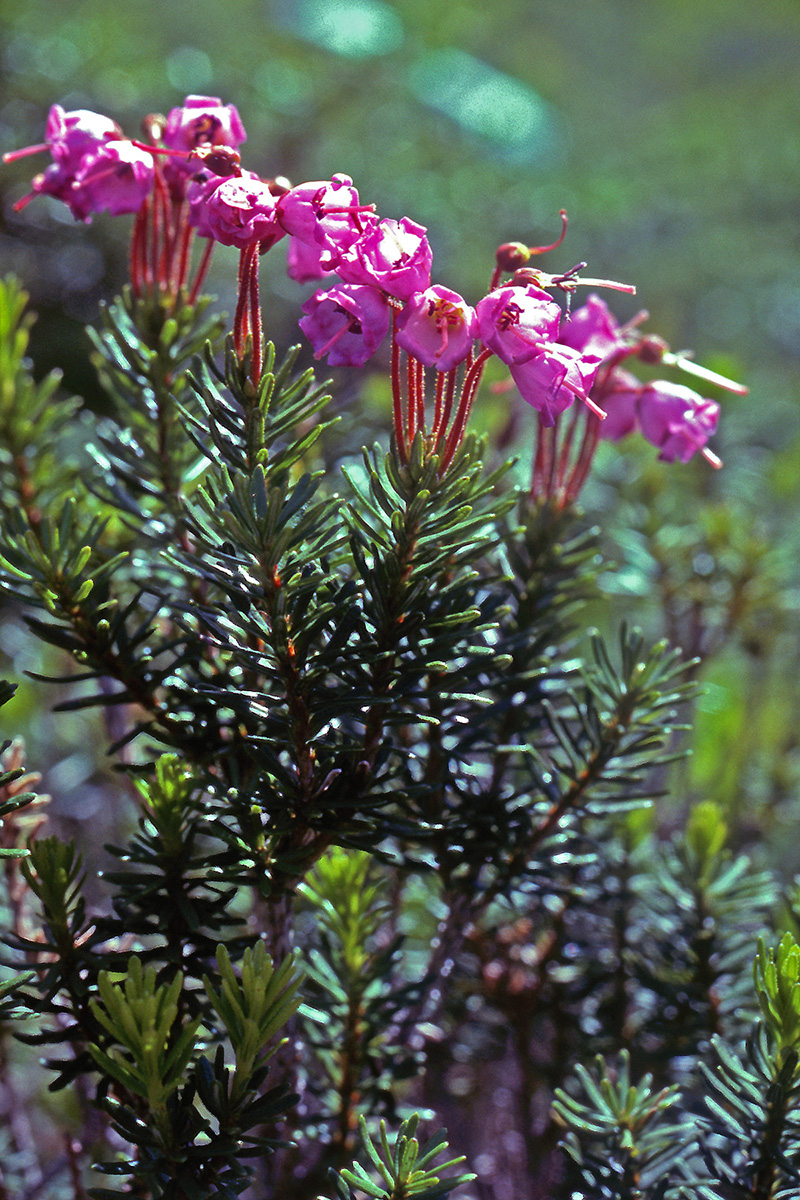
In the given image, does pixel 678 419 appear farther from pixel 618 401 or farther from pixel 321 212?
pixel 321 212

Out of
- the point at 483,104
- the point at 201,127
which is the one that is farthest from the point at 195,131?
the point at 483,104

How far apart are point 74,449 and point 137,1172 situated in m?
0.80

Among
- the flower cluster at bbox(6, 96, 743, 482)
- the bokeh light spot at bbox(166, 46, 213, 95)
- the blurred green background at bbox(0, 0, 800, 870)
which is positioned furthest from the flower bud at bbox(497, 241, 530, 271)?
the bokeh light spot at bbox(166, 46, 213, 95)

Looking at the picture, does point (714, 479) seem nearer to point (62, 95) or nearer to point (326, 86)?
point (62, 95)

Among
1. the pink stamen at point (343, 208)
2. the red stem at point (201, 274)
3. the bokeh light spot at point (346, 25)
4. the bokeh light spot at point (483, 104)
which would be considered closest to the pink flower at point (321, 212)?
the pink stamen at point (343, 208)

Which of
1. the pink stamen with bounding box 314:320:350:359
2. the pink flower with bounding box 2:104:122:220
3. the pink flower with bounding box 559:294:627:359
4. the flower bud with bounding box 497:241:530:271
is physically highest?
the pink flower with bounding box 2:104:122:220

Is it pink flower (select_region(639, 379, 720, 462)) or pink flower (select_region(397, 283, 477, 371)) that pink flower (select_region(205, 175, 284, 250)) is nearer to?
pink flower (select_region(397, 283, 477, 371))

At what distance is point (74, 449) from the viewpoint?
1006 millimetres

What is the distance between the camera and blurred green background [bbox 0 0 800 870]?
883 mm

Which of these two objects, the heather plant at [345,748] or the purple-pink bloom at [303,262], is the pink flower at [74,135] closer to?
the heather plant at [345,748]

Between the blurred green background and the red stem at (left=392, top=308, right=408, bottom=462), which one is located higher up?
the blurred green background

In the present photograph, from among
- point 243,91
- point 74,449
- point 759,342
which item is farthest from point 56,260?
point 759,342

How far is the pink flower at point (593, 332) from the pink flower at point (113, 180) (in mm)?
228

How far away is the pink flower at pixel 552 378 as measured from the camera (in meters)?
0.37
